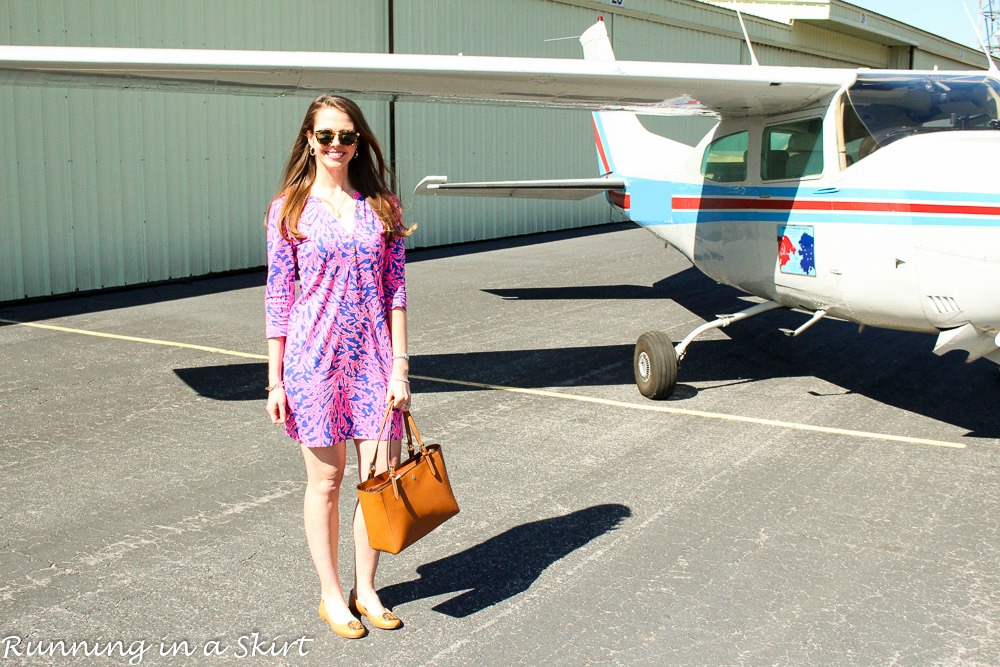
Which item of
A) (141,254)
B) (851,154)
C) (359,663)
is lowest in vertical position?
(359,663)

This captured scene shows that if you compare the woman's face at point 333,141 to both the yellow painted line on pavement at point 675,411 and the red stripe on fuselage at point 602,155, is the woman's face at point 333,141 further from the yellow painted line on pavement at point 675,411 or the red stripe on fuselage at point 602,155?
the red stripe on fuselage at point 602,155

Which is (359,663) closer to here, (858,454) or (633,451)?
(633,451)

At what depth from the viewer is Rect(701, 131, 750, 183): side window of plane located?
7102 millimetres

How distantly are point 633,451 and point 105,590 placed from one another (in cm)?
288

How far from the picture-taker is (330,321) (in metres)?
3.17

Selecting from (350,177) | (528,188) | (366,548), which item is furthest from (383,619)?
(528,188)

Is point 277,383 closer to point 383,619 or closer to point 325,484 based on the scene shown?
point 325,484

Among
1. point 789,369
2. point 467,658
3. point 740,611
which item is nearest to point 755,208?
point 789,369

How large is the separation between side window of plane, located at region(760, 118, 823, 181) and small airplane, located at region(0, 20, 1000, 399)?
0.01 m

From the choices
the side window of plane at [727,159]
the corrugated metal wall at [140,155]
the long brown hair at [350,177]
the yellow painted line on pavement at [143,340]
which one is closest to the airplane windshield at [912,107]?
the side window of plane at [727,159]

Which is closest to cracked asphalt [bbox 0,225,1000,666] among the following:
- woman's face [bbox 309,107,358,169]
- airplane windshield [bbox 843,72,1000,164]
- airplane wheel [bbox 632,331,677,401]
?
airplane wheel [bbox 632,331,677,401]

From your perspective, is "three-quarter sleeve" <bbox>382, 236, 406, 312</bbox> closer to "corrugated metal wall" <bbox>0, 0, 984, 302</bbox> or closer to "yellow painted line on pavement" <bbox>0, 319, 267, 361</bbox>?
"corrugated metal wall" <bbox>0, 0, 984, 302</bbox>

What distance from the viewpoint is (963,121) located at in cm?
572

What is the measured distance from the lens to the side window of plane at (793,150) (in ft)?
20.6
